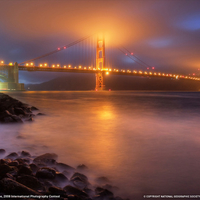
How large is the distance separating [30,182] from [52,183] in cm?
23

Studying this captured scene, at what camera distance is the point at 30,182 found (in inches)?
83.7

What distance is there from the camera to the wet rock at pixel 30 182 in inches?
82.7

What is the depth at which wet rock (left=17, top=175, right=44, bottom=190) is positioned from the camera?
82.7 inches

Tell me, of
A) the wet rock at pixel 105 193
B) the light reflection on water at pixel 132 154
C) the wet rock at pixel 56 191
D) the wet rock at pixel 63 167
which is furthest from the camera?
the wet rock at pixel 63 167

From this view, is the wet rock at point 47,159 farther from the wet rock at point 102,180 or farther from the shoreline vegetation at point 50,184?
the wet rock at point 102,180

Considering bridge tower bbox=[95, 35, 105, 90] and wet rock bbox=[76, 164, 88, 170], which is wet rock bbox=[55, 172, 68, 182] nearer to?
wet rock bbox=[76, 164, 88, 170]

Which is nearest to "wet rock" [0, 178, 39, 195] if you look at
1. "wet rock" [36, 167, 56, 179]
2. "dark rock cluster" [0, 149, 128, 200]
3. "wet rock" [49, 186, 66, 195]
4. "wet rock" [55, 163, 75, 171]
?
"dark rock cluster" [0, 149, 128, 200]

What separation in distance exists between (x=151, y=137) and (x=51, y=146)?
2.09m

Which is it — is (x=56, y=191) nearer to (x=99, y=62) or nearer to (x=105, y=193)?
(x=105, y=193)

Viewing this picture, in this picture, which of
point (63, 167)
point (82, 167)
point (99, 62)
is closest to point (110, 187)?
point (82, 167)

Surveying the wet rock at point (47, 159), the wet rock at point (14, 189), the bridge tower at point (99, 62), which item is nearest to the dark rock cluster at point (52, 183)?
the wet rock at point (14, 189)

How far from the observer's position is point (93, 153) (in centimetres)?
351

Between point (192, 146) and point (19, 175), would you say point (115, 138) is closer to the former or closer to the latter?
point (192, 146)

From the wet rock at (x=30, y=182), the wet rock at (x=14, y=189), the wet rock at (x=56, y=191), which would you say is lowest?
the wet rock at (x=56, y=191)
